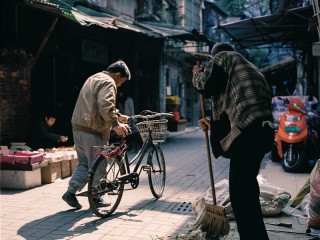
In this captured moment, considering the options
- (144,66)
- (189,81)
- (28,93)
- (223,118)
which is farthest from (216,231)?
(189,81)

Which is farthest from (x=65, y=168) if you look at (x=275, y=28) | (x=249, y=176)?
(x=275, y=28)

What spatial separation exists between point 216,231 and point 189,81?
24322mm

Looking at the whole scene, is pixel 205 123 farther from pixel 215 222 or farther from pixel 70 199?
pixel 70 199

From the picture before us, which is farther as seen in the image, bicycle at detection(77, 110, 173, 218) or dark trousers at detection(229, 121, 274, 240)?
bicycle at detection(77, 110, 173, 218)

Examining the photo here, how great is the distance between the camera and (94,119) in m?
5.31

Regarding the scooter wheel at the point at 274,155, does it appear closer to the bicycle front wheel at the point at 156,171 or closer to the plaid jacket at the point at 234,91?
the bicycle front wheel at the point at 156,171

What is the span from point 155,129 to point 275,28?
892 centimetres

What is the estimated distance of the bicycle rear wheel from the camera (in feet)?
16.4

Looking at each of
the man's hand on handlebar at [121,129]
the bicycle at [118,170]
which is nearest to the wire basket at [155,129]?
the bicycle at [118,170]

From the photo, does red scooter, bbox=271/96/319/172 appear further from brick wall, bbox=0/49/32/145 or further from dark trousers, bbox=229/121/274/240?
brick wall, bbox=0/49/32/145

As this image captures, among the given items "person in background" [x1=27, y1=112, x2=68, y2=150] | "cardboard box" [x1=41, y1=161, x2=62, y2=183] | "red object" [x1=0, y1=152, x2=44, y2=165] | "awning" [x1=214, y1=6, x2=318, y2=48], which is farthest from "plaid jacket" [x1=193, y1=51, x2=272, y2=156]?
"awning" [x1=214, y1=6, x2=318, y2=48]

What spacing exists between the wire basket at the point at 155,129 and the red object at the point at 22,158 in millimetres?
2140

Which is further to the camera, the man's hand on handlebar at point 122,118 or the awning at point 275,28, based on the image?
the awning at point 275,28

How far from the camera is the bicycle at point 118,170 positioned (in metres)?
5.11
